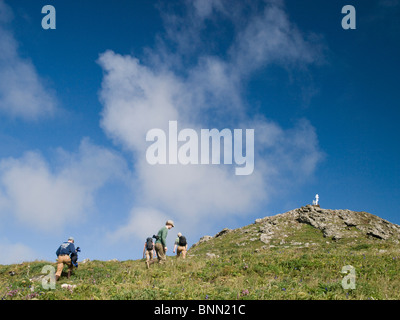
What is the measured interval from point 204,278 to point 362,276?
6.58 meters

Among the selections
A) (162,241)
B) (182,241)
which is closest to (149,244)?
(182,241)

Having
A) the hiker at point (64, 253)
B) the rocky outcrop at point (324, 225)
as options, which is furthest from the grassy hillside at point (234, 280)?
the rocky outcrop at point (324, 225)

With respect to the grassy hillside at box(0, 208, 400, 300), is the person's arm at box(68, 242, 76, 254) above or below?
above

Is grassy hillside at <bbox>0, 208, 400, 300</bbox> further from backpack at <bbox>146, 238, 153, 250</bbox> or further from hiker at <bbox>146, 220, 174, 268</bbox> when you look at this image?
backpack at <bbox>146, 238, 153, 250</bbox>

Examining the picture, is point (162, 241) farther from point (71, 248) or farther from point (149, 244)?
point (71, 248)

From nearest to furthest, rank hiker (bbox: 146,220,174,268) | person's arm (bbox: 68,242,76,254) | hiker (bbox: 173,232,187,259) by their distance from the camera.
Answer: person's arm (bbox: 68,242,76,254) → hiker (bbox: 146,220,174,268) → hiker (bbox: 173,232,187,259)

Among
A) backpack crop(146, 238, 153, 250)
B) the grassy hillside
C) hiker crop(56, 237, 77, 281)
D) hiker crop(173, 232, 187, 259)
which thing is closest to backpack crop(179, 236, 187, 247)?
hiker crop(173, 232, 187, 259)

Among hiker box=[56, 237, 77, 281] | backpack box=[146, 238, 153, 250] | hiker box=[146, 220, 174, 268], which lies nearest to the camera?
hiker box=[56, 237, 77, 281]

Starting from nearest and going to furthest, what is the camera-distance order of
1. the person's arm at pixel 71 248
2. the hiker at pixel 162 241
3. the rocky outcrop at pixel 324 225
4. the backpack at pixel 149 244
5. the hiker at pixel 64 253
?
1. the hiker at pixel 64 253
2. the person's arm at pixel 71 248
3. the hiker at pixel 162 241
4. the backpack at pixel 149 244
5. the rocky outcrop at pixel 324 225

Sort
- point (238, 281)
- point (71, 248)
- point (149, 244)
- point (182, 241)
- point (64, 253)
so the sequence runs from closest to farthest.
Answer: point (238, 281), point (64, 253), point (71, 248), point (149, 244), point (182, 241)

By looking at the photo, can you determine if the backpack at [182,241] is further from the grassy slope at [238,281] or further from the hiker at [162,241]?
the grassy slope at [238,281]

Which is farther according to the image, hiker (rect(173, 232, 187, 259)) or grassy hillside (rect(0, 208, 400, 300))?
hiker (rect(173, 232, 187, 259))

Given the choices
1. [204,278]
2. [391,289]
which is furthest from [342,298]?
[204,278]
